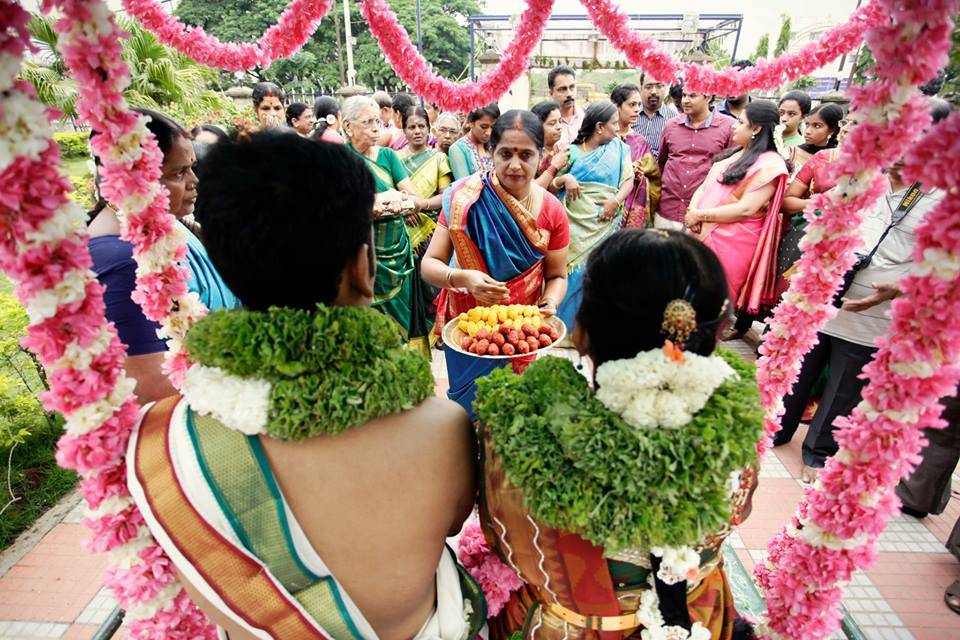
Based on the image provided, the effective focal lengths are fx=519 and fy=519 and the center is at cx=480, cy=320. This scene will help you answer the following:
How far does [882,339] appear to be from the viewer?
4.31 feet

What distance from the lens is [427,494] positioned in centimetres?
120

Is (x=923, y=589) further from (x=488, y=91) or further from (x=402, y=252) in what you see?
(x=402, y=252)

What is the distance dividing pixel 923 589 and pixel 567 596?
2.70m

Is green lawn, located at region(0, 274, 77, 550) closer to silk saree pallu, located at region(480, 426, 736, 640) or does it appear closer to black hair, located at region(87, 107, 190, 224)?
black hair, located at region(87, 107, 190, 224)

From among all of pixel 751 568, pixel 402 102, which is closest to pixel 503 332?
pixel 751 568

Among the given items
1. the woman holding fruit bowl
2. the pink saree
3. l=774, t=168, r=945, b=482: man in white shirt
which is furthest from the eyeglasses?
l=774, t=168, r=945, b=482: man in white shirt

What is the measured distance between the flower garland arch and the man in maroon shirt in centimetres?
424

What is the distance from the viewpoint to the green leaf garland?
3.54 feet

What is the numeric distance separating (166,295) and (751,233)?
4554 mm

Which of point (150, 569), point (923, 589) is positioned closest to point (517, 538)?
point (150, 569)

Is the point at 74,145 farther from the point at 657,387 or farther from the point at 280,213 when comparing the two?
the point at 657,387

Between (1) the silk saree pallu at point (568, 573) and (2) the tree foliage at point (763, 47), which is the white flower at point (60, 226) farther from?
(2) the tree foliage at point (763, 47)

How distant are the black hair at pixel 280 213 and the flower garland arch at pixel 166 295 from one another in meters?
0.34

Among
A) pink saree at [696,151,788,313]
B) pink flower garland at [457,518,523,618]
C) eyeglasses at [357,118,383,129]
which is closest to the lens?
pink flower garland at [457,518,523,618]
